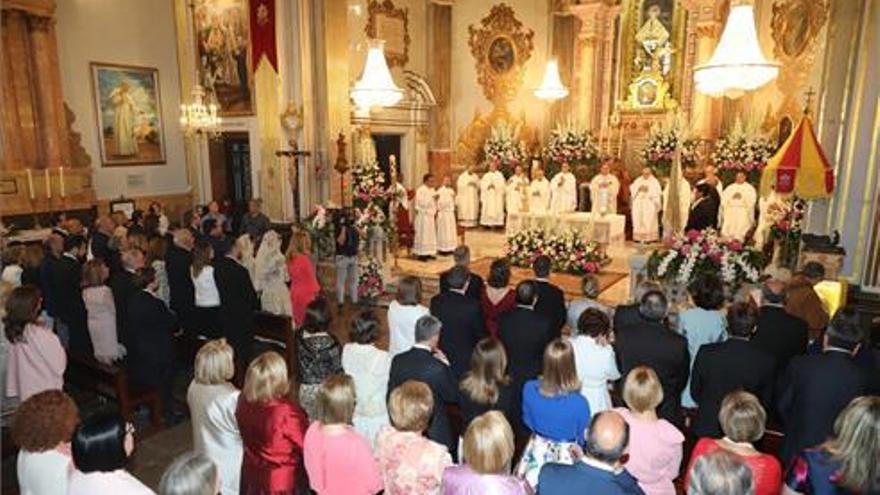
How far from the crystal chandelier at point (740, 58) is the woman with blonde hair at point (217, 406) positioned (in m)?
6.28

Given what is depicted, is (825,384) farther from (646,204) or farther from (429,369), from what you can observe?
(646,204)

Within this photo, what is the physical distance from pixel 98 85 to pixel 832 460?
45.1ft

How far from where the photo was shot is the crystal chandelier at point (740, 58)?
6969mm

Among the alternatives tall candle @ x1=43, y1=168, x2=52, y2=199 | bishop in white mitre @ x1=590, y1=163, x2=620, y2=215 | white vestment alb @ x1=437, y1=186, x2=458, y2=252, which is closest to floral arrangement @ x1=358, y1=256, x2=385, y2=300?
white vestment alb @ x1=437, y1=186, x2=458, y2=252

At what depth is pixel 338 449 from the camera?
3055 millimetres

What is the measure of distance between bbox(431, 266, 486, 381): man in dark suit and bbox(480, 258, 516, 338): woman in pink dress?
500 mm

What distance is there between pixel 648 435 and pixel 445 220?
9926 millimetres

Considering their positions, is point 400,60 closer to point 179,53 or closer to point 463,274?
point 179,53

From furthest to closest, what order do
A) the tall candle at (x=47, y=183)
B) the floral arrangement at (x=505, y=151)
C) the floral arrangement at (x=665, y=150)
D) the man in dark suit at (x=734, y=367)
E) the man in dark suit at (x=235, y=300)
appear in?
the floral arrangement at (x=505, y=151) < the floral arrangement at (x=665, y=150) < the tall candle at (x=47, y=183) < the man in dark suit at (x=235, y=300) < the man in dark suit at (x=734, y=367)

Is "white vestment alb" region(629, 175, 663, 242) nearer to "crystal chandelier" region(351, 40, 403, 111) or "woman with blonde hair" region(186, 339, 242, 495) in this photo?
"crystal chandelier" region(351, 40, 403, 111)

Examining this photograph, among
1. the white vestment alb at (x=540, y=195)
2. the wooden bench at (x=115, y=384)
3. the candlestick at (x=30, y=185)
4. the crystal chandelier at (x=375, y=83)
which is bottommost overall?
the wooden bench at (x=115, y=384)

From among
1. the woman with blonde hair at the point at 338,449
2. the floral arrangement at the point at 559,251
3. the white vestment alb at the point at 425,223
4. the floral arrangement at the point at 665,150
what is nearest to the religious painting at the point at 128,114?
the white vestment alb at the point at 425,223

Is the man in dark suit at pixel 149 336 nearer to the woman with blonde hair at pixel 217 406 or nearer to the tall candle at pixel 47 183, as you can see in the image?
the woman with blonde hair at pixel 217 406

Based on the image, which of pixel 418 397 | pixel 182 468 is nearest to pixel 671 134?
pixel 418 397
